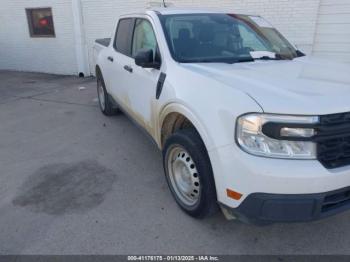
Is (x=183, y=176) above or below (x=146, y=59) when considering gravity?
below

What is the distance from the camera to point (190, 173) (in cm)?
280

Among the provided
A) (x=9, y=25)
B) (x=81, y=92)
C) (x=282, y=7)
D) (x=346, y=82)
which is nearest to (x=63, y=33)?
(x=9, y=25)

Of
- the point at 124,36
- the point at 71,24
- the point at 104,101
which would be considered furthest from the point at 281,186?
the point at 71,24

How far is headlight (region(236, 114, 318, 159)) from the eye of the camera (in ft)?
6.69

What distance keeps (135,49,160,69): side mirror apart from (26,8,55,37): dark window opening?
9408mm

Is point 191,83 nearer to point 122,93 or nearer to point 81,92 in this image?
point 122,93

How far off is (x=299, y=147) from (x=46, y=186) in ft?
9.20

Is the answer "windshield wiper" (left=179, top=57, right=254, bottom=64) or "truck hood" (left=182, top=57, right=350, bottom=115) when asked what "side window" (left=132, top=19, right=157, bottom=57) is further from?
"truck hood" (left=182, top=57, right=350, bottom=115)

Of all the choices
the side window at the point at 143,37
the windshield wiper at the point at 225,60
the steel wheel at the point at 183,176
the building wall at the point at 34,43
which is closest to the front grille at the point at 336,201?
the steel wheel at the point at 183,176

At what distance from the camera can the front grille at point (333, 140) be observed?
2059 millimetres

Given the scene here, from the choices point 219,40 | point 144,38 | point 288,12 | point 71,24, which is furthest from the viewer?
point 71,24

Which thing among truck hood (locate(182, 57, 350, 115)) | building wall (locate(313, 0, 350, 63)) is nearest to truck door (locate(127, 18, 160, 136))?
truck hood (locate(182, 57, 350, 115))

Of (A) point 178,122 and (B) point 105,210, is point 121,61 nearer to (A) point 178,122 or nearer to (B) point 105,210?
(A) point 178,122

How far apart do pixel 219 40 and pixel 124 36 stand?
182 cm
